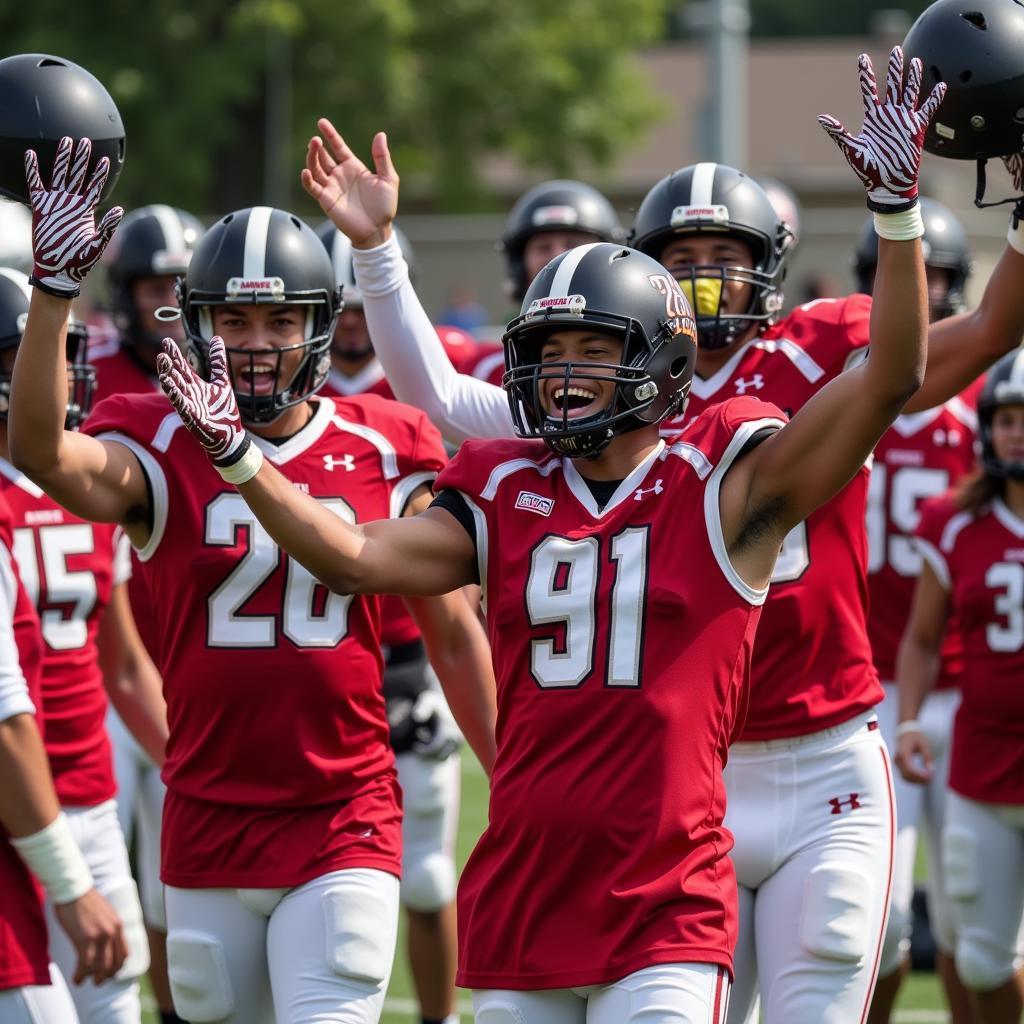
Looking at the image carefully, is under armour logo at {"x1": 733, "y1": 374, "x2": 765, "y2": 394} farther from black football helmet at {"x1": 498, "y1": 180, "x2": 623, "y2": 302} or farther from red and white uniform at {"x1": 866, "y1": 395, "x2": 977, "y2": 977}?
black football helmet at {"x1": 498, "y1": 180, "x2": 623, "y2": 302}

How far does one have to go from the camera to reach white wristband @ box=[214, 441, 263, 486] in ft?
11.7

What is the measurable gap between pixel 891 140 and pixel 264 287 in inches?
64.7

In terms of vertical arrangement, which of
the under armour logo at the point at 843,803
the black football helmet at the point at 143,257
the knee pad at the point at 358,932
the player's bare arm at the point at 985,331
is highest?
the black football helmet at the point at 143,257

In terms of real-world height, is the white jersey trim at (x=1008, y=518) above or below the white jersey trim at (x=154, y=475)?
above

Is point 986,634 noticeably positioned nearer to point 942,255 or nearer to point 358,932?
point 942,255

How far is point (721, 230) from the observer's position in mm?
4688

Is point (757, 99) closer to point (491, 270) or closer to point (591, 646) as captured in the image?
point (491, 270)

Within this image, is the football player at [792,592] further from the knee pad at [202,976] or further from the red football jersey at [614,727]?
the knee pad at [202,976]

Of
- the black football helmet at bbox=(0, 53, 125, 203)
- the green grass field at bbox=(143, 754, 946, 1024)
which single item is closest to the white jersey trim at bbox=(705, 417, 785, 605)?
the black football helmet at bbox=(0, 53, 125, 203)

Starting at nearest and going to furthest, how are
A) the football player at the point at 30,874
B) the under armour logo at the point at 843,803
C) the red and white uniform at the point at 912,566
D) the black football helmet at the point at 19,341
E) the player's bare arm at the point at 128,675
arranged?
the football player at the point at 30,874
the under armour logo at the point at 843,803
the black football helmet at the point at 19,341
the player's bare arm at the point at 128,675
the red and white uniform at the point at 912,566

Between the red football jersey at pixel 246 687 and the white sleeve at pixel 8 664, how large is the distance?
0.99ft

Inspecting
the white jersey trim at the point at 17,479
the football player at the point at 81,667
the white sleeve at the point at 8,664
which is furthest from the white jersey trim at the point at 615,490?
the white jersey trim at the point at 17,479

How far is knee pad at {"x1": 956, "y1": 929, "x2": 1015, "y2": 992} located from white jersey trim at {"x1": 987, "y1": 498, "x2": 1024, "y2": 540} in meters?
1.25

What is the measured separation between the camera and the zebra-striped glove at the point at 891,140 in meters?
3.40
